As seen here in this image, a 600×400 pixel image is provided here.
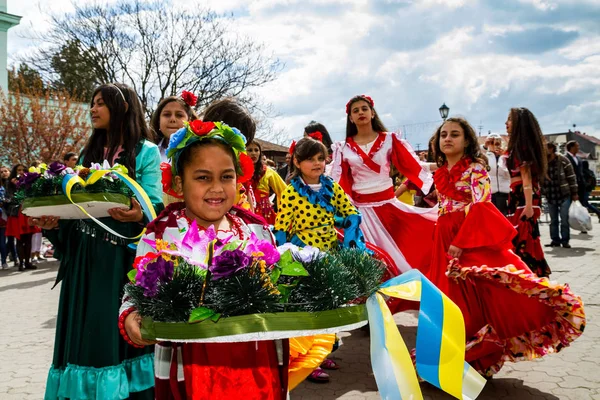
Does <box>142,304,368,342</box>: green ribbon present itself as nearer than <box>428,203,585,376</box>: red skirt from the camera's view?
Yes

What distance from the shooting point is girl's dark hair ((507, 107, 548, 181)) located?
6.32 m

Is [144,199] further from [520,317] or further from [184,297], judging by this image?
[520,317]

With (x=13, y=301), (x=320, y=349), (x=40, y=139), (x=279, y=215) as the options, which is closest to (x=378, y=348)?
(x=320, y=349)

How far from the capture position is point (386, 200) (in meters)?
5.46

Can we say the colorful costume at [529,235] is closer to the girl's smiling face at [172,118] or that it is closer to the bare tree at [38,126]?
the girl's smiling face at [172,118]

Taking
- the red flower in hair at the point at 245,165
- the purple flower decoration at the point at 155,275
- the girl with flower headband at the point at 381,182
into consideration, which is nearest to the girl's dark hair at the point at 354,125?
the girl with flower headband at the point at 381,182

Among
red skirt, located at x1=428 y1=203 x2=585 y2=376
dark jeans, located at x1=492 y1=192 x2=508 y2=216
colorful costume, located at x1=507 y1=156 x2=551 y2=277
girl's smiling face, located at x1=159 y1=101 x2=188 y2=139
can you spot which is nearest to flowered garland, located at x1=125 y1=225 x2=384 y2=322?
Answer: red skirt, located at x1=428 y1=203 x2=585 y2=376

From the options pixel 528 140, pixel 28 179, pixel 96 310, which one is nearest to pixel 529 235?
pixel 528 140

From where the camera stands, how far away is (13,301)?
792 centimetres

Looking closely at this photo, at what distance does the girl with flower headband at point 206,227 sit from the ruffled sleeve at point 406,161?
344 centimetres

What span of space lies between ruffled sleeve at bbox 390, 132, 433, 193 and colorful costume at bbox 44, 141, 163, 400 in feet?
11.1

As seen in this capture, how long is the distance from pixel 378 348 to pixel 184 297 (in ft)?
2.34

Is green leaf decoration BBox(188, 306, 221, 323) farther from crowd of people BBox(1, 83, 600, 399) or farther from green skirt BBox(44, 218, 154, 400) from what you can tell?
green skirt BBox(44, 218, 154, 400)

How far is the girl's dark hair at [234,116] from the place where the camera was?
3389mm
